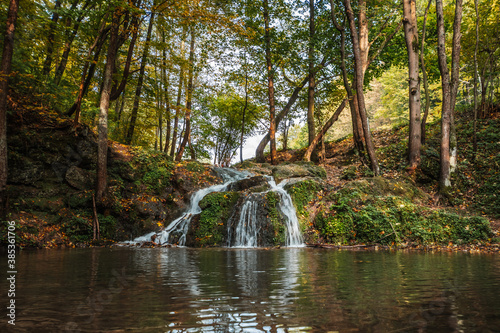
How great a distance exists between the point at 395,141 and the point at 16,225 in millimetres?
18517

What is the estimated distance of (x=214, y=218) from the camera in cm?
1063

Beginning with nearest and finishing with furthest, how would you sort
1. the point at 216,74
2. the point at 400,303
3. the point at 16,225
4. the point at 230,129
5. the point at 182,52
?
1. the point at 400,303
2. the point at 16,225
3. the point at 182,52
4. the point at 216,74
5. the point at 230,129

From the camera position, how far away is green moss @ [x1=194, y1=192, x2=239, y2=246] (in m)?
10.1

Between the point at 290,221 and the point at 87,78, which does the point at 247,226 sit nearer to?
the point at 290,221

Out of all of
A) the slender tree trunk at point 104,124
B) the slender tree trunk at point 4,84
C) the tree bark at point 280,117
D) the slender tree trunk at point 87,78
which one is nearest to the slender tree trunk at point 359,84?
the tree bark at point 280,117

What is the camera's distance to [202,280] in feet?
11.5

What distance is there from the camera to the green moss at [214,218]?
10.1 meters

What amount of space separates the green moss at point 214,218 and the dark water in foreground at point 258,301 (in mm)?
6180

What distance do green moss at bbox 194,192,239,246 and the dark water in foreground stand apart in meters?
6.18

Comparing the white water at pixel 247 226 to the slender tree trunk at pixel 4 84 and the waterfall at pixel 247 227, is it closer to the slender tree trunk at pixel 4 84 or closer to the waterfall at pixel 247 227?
the waterfall at pixel 247 227

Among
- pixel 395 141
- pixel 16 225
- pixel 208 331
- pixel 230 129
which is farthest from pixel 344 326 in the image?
pixel 230 129

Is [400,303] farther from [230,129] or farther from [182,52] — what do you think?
[230,129]

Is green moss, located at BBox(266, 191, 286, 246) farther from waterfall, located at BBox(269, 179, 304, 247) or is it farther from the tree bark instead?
the tree bark

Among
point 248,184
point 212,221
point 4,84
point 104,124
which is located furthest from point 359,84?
point 4,84
